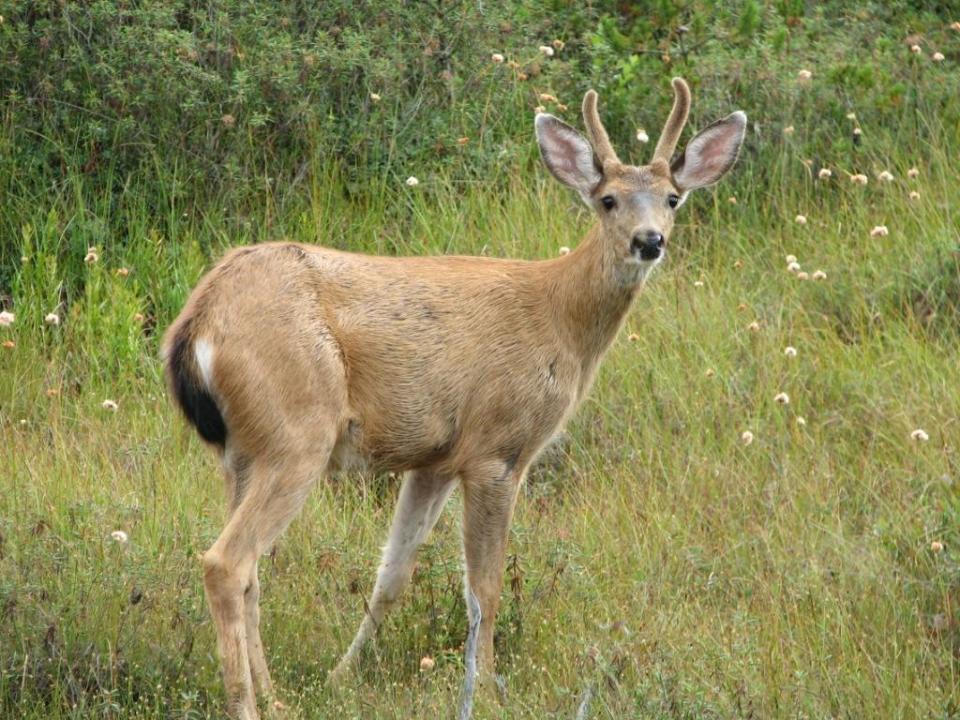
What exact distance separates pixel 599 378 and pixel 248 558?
8.78 feet

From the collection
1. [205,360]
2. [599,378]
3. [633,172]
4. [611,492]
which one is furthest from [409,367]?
[599,378]

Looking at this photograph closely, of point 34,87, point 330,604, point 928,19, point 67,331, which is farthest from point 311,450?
point 928,19

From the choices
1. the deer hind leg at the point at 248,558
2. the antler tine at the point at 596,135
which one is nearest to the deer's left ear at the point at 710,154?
the antler tine at the point at 596,135

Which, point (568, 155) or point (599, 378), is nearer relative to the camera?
point (568, 155)

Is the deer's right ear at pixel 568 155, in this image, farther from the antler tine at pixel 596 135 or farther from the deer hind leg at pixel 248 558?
the deer hind leg at pixel 248 558

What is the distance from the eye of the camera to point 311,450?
19.8 ft

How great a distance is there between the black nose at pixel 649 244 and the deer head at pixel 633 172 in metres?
0.02

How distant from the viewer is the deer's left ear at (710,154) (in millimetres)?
7027

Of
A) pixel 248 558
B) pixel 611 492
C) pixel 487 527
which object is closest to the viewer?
pixel 248 558

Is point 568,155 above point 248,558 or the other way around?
above

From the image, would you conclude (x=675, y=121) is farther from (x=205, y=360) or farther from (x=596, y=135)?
(x=205, y=360)

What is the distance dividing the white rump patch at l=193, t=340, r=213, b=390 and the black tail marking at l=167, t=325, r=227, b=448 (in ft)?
0.09

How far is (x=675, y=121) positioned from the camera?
6969 mm

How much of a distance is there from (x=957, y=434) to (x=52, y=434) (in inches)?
155
